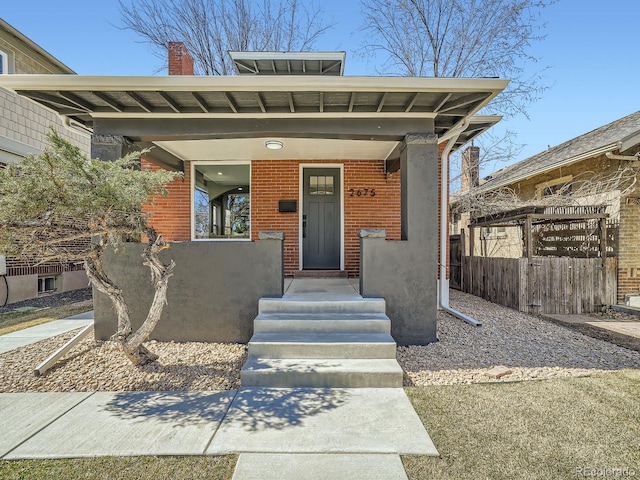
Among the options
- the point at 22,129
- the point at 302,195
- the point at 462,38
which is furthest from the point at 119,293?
the point at 462,38

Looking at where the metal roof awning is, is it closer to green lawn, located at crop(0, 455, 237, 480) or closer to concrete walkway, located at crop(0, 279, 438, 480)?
concrete walkway, located at crop(0, 279, 438, 480)

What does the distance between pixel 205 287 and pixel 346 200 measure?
3.49m

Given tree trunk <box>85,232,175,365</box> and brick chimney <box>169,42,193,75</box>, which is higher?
brick chimney <box>169,42,193,75</box>

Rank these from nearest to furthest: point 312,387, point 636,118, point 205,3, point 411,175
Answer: point 312,387
point 411,175
point 636,118
point 205,3

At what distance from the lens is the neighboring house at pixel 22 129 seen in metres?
7.47

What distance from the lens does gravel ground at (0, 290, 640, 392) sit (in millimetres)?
3455

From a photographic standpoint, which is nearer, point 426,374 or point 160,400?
point 160,400

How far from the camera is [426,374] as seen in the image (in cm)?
367

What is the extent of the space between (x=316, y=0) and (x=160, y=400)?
13.2 m

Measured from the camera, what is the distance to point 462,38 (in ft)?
34.3

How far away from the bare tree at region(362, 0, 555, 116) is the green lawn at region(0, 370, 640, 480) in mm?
10315

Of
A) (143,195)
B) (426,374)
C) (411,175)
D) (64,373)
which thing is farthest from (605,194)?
(64,373)

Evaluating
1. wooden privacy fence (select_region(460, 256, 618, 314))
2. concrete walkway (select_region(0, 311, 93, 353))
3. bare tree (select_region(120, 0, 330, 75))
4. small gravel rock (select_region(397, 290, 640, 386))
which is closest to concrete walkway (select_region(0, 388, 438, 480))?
small gravel rock (select_region(397, 290, 640, 386))

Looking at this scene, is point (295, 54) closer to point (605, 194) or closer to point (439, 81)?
point (439, 81)
